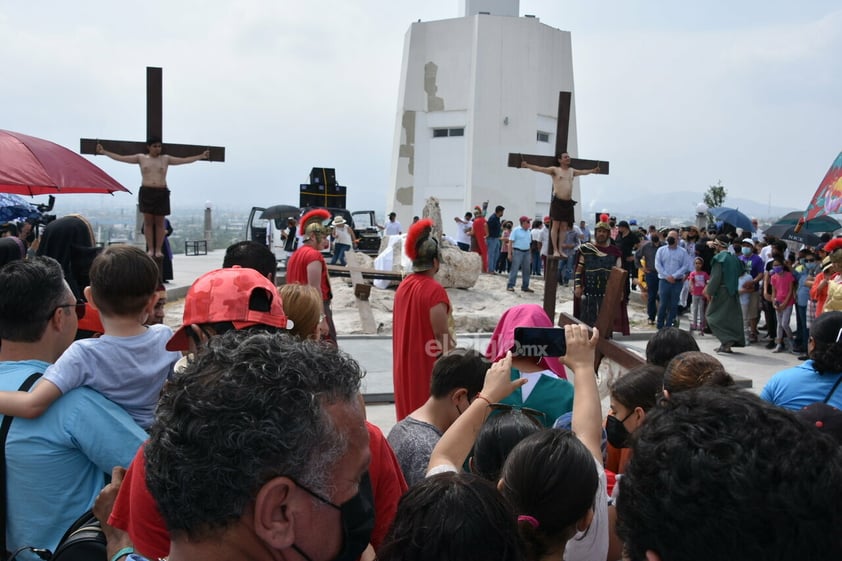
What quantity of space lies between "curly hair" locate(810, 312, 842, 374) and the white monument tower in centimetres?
2438

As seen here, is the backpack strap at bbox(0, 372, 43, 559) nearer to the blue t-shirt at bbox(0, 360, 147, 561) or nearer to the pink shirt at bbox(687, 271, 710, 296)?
the blue t-shirt at bbox(0, 360, 147, 561)

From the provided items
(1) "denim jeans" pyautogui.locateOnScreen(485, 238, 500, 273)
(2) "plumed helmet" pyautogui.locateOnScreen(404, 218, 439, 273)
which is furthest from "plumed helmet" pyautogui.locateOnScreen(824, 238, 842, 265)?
(1) "denim jeans" pyautogui.locateOnScreen(485, 238, 500, 273)

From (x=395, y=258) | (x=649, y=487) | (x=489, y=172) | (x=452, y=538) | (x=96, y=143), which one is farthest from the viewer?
(x=489, y=172)

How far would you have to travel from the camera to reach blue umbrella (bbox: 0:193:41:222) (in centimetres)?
1378

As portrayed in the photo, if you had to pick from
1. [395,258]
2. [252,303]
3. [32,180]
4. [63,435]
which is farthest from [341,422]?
[395,258]

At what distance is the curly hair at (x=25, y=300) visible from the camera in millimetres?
2506

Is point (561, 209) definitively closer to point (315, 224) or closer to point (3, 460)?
point (315, 224)

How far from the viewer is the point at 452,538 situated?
1438mm

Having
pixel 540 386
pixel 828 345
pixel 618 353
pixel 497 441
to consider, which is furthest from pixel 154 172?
pixel 828 345

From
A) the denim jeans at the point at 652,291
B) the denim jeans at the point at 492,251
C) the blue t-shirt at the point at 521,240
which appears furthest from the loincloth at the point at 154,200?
the denim jeans at the point at 492,251

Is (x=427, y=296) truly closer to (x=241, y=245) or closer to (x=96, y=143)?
(x=241, y=245)

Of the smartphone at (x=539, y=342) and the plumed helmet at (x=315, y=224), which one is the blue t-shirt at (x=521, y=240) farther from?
the smartphone at (x=539, y=342)

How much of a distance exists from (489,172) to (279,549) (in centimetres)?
2708

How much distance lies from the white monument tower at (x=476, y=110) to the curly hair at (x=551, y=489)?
25993 millimetres
